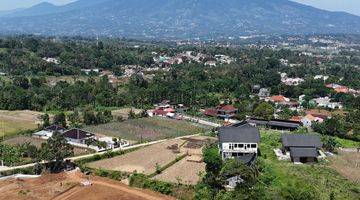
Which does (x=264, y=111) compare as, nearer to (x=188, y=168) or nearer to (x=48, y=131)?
(x=188, y=168)

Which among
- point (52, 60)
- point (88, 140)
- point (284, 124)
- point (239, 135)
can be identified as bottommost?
point (52, 60)

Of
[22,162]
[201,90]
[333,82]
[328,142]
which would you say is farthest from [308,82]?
[22,162]

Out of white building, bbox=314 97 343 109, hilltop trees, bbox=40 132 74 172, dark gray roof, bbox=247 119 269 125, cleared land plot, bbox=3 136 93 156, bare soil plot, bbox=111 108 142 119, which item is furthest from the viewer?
white building, bbox=314 97 343 109

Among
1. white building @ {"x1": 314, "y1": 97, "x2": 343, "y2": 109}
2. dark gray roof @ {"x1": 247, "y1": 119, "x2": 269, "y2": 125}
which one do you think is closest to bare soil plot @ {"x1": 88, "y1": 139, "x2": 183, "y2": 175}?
dark gray roof @ {"x1": 247, "y1": 119, "x2": 269, "y2": 125}

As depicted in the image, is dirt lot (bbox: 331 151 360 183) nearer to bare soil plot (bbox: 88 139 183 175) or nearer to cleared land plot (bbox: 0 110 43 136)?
bare soil plot (bbox: 88 139 183 175)

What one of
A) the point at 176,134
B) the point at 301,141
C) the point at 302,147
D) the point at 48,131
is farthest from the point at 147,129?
the point at 302,147

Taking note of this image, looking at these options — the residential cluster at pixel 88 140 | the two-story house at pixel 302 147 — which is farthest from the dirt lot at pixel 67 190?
the two-story house at pixel 302 147

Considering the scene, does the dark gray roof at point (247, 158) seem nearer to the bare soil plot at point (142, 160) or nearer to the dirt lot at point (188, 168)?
the dirt lot at point (188, 168)
